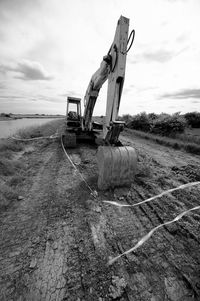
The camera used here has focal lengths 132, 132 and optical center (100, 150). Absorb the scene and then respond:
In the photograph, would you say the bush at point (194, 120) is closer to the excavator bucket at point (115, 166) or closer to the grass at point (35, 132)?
the grass at point (35, 132)

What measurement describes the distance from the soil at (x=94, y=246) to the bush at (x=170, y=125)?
8996 millimetres

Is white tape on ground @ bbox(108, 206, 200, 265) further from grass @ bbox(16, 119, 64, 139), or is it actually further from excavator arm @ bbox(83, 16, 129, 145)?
grass @ bbox(16, 119, 64, 139)

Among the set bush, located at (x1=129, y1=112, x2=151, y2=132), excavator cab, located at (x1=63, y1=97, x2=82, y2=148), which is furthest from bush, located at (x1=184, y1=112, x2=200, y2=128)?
excavator cab, located at (x1=63, y1=97, x2=82, y2=148)

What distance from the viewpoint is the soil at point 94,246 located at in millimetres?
1466

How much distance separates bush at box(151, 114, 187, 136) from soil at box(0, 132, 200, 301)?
8996 mm

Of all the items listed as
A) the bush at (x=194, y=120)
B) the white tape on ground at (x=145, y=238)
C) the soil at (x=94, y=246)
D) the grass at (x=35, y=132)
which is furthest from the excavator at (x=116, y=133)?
the bush at (x=194, y=120)

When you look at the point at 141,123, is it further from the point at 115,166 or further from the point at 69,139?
the point at 115,166

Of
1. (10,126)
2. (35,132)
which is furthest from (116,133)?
(10,126)

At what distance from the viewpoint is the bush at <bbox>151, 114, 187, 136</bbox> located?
11039 mm

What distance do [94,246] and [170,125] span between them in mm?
11704

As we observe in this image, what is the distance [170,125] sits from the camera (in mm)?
11289

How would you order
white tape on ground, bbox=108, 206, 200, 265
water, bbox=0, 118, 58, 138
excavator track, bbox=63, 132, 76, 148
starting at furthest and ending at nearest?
water, bbox=0, 118, 58, 138 < excavator track, bbox=63, 132, 76, 148 < white tape on ground, bbox=108, 206, 200, 265

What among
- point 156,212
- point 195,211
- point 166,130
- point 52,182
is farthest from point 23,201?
point 166,130

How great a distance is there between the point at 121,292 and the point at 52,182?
2.78m
